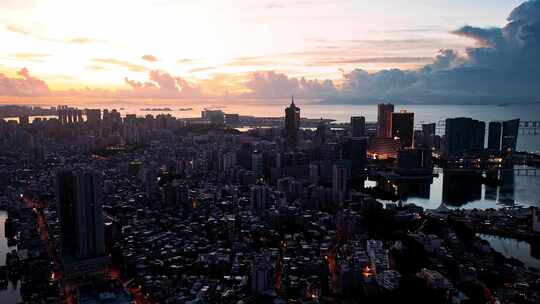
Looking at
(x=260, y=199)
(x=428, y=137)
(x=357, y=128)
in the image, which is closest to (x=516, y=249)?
(x=260, y=199)

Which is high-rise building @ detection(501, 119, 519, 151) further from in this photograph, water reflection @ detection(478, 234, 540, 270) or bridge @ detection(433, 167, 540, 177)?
water reflection @ detection(478, 234, 540, 270)

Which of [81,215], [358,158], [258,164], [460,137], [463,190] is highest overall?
[460,137]

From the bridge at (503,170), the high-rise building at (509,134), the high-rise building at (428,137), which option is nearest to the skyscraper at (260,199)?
the bridge at (503,170)

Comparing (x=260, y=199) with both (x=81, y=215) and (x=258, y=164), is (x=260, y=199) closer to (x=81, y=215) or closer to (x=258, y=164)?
(x=81, y=215)

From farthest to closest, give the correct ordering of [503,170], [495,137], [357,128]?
[357,128]
[495,137]
[503,170]

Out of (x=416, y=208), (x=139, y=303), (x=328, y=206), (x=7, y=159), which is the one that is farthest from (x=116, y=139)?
(x=139, y=303)

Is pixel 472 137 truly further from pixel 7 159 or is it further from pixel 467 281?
pixel 7 159

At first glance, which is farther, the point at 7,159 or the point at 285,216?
the point at 7,159

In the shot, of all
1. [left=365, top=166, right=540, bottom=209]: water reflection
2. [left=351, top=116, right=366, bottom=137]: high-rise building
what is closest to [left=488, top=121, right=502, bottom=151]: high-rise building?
[left=365, top=166, right=540, bottom=209]: water reflection
